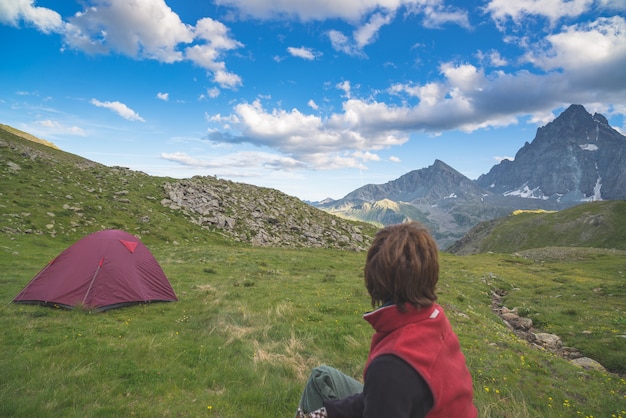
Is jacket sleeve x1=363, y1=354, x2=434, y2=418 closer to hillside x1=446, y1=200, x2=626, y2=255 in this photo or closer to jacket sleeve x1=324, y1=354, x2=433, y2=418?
jacket sleeve x1=324, y1=354, x2=433, y2=418

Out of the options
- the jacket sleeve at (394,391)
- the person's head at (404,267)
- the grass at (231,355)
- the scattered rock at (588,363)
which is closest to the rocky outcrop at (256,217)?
the grass at (231,355)

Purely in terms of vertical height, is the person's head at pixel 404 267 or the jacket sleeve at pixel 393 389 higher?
the person's head at pixel 404 267

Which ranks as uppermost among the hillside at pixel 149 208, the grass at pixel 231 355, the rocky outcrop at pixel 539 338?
the hillside at pixel 149 208

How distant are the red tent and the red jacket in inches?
567

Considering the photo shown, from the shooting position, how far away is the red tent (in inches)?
527

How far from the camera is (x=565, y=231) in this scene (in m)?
142

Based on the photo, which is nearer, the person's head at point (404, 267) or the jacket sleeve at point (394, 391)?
the jacket sleeve at point (394, 391)

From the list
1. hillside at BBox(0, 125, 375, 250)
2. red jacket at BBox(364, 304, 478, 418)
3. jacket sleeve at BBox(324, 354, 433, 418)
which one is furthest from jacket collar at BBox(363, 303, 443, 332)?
hillside at BBox(0, 125, 375, 250)

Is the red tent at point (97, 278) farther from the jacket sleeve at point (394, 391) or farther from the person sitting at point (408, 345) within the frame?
the jacket sleeve at point (394, 391)

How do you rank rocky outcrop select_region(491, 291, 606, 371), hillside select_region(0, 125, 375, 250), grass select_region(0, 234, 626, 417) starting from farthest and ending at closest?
hillside select_region(0, 125, 375, 250) < rocky outcrop select_region(491, 291, 606, 371) < grass select_region(0, 234, 626, 417)

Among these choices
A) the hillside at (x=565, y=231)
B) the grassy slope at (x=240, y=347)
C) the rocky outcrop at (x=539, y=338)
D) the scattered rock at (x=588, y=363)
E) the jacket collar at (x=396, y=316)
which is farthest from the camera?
the hillside at (x=565, y=231)

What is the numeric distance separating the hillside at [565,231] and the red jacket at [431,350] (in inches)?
5421

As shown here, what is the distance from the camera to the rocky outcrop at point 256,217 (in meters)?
48.4

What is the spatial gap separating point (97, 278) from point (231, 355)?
833 cm
